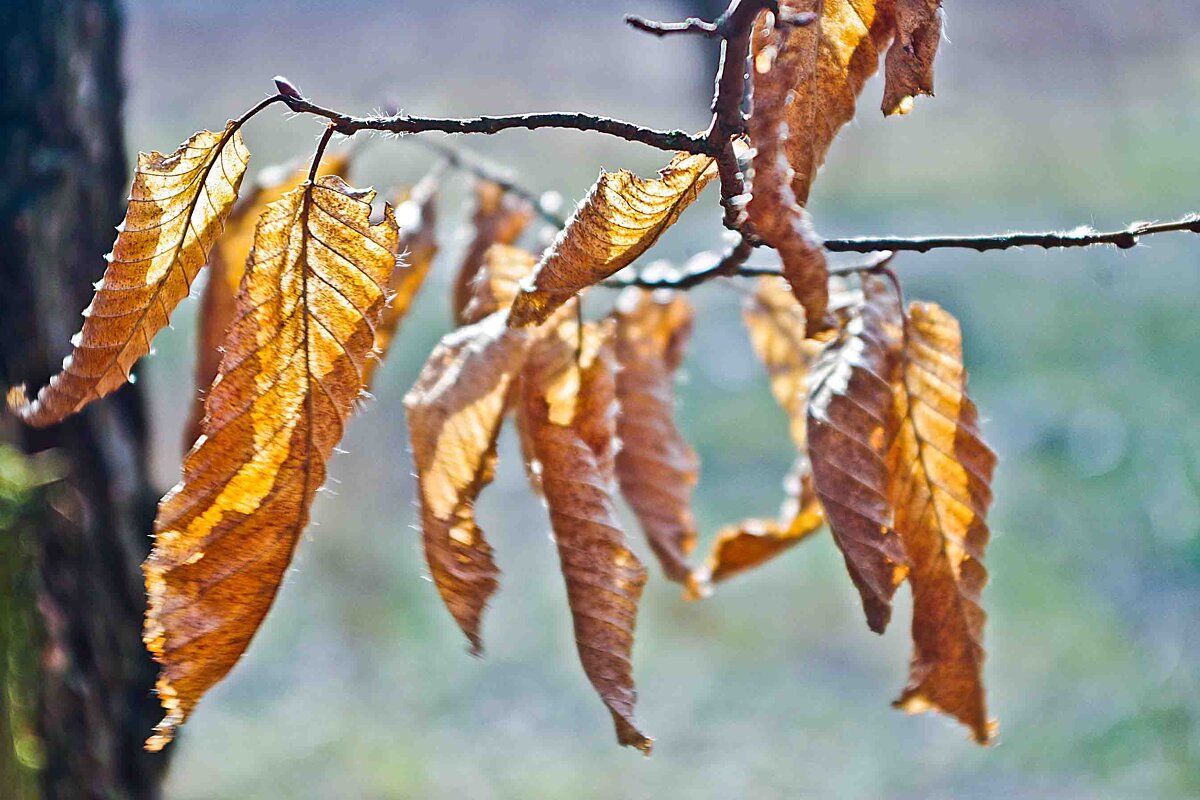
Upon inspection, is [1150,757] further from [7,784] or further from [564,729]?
[7,784]

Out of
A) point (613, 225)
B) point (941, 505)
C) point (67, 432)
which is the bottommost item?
point (941, 505)

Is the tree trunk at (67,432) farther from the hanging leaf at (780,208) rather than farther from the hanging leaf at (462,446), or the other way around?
the hanging leaf at (780,208)

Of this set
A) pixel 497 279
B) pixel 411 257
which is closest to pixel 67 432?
pixel 411 257

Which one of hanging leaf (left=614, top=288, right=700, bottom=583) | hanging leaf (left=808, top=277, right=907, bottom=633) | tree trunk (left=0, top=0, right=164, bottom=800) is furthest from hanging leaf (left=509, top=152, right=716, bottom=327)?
tree trunk (left=0, top=0, right=164, bottom=800)

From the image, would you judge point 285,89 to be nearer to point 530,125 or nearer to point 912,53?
point 530,125

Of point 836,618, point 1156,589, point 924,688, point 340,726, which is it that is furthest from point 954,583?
point 1156,589

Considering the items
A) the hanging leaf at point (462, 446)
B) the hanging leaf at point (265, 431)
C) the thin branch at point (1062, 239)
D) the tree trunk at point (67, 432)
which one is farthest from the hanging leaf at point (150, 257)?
the tree trunk at point (67, 432)

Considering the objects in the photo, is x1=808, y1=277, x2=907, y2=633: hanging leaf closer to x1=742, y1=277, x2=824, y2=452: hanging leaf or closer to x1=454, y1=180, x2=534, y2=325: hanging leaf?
x1=742, y1=277, x2=824, y2=452: hanging leaf
